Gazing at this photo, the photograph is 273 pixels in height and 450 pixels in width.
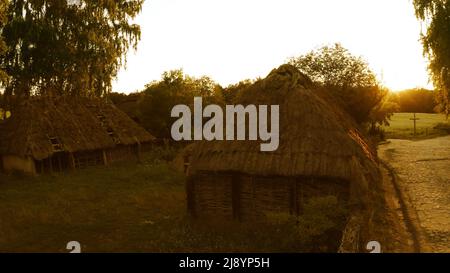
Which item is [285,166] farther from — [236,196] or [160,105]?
[160,105]

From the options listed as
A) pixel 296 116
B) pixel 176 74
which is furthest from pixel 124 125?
pixel 296 116

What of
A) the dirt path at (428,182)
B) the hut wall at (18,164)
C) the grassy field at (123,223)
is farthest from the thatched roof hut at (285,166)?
the hut wall at (18,164)

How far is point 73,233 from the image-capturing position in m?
13.3

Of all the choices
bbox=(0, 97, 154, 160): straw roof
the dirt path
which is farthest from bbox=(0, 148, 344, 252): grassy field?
the dirt path

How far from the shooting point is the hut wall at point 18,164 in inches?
945

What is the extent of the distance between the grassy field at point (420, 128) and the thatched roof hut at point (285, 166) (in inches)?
1200

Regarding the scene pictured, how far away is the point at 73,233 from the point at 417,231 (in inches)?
420

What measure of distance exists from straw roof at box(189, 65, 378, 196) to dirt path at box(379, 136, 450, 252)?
7.53 ft

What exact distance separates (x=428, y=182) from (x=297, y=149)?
9168mm

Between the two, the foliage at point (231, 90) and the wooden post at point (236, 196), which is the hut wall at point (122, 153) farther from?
the wooden post at point (236, 196)

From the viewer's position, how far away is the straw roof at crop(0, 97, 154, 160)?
2433cm

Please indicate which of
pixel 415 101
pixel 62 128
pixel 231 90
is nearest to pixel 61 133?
pixel 62 128
